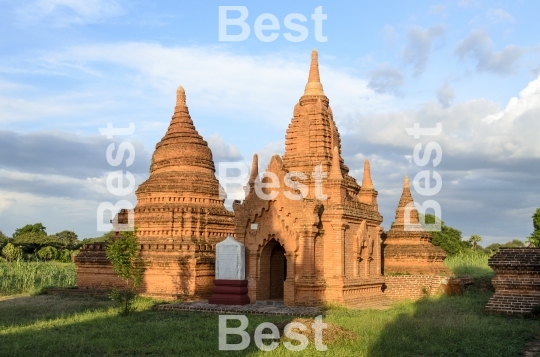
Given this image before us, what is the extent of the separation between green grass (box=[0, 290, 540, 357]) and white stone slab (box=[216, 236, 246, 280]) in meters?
2.43

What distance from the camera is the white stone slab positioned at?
20.5 m

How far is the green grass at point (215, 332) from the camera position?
1218 centimetres

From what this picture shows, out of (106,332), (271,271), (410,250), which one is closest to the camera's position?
(106,332)

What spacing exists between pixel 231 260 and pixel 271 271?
192 cm

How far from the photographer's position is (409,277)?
2389cm

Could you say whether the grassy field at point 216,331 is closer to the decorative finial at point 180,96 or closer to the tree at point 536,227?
the decorative finial at point 180,96

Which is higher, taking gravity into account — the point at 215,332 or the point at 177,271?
the point at 177,271

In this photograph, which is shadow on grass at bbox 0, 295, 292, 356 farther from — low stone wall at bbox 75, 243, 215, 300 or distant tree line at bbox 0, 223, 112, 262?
distant tree line at bbox 0, 223, 112, 262

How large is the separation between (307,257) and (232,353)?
8.17m

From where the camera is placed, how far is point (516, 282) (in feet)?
57.8

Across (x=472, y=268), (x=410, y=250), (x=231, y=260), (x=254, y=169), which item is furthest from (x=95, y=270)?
(x=472, y=268)

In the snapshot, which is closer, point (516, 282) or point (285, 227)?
point (516, 282)

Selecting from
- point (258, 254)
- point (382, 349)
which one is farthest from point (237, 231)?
point (382, 349)

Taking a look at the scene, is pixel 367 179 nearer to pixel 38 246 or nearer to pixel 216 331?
pixel 216 331
